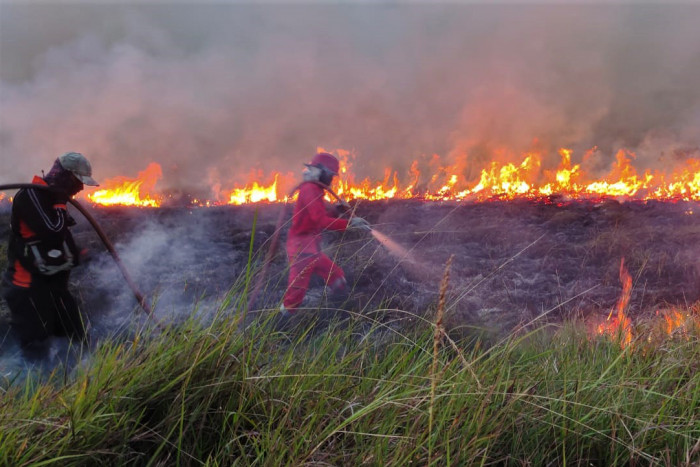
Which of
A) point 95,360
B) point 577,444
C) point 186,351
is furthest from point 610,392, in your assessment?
point 95,360

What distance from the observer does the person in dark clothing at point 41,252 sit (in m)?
4.84

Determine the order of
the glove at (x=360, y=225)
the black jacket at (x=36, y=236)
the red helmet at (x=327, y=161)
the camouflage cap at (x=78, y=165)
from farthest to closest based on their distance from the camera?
the red helmet at (x=327, y=161) < the camouflage cap at (x=78, y=165) < the black jacket at (x=36, y=236) < the glove at (x=360, y=225)

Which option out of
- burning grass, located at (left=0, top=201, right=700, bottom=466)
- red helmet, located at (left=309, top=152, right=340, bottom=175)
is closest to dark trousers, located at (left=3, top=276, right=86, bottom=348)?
burning grass, located at (left=0, top=201, right=700, bottom=466)

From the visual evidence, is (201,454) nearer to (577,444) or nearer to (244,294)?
(244,294)

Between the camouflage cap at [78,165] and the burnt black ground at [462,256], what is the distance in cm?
162

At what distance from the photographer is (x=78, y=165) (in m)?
5.03

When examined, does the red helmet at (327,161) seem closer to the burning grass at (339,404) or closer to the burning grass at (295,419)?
the burning grass at (339,404)

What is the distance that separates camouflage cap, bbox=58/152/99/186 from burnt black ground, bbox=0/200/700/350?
1.62 meters

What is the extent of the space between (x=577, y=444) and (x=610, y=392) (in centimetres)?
36

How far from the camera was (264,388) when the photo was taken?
1.86 metres

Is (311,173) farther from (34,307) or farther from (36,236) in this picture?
(34,307)

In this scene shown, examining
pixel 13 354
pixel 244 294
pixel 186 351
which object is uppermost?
pixel 244 294

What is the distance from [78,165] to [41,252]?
34.9 inches

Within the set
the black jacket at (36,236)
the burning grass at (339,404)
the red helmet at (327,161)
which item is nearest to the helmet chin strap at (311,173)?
the red helmet at (327,161)
